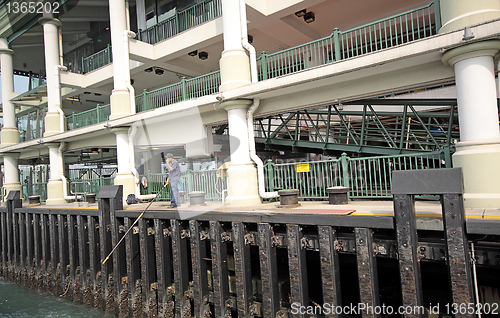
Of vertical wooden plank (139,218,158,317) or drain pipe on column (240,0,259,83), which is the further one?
drain pipe on column (240,0,259,83)

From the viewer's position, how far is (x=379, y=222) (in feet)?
17.2

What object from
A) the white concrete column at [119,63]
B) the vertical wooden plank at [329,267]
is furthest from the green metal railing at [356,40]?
the white concrete column at [119,63]

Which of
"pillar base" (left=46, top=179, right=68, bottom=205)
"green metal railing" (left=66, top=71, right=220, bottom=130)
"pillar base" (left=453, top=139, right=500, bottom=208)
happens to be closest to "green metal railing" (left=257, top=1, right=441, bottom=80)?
"green metal railing" (left=66, top=71, right=220, bottom=130)

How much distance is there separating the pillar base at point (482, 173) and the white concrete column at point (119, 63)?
1340 cm

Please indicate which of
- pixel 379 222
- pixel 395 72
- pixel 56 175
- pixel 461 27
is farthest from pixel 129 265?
pixel 56 175

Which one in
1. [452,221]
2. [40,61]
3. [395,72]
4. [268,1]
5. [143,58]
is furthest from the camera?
[40,61]

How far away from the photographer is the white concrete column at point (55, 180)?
61.5ft

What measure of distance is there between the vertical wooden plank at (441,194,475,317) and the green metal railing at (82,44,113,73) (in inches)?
740

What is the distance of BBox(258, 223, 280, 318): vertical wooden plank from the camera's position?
253 inches

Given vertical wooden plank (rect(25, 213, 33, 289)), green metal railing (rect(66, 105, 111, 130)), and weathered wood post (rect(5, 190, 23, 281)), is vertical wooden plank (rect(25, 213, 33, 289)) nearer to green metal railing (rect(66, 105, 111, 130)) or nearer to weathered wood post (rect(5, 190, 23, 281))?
weathered wood post (rect(5, 190, 23, 281))

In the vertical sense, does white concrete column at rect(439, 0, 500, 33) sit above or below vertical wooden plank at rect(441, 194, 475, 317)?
above

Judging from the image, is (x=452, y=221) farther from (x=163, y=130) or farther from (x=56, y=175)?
(x=56, y=175)

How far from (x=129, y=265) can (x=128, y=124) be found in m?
7.75

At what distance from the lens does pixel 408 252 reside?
16.1 feet
